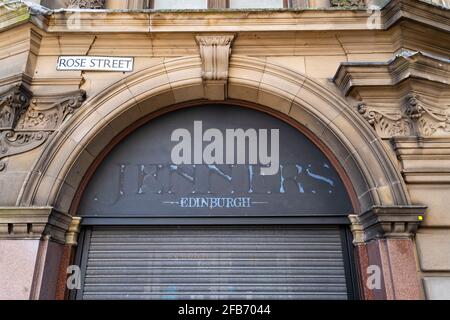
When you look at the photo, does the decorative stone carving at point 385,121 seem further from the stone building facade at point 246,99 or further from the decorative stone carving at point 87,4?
the decorative stone carving at point 87,4

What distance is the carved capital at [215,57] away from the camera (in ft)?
17.2

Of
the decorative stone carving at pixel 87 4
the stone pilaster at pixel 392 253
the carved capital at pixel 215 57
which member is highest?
the decorative stone carving at pixel 87 4

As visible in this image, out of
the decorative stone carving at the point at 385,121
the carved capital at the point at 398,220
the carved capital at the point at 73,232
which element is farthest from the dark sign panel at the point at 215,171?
the decorative stone carving at the point at 385,121

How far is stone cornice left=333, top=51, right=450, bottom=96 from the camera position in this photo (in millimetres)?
4832

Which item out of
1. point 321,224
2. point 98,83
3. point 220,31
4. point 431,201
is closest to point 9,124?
point 98,83

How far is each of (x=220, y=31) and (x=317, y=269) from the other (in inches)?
141

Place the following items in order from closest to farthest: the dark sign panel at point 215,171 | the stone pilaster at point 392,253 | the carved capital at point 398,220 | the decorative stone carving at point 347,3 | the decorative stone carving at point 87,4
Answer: the stone pilaster at point 392,253
the carved capital at point 398,220
the dark sign panel at point 215,171
the decorative stone carving at point 347,3
the decorative stone carving at point 87,4

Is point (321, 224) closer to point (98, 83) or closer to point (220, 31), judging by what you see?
point (220, 31)

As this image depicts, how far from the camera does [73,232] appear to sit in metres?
4.95

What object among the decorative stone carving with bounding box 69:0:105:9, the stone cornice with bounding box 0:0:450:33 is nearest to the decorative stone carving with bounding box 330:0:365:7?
the stone cornice with bounding box 0:0:450:33

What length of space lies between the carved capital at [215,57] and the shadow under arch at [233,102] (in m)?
0.12

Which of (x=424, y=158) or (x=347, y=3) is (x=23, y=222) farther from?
(x=347, y=3)

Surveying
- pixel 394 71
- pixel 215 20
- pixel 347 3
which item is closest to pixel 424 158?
pixel 394 71

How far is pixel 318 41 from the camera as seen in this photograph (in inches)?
211
